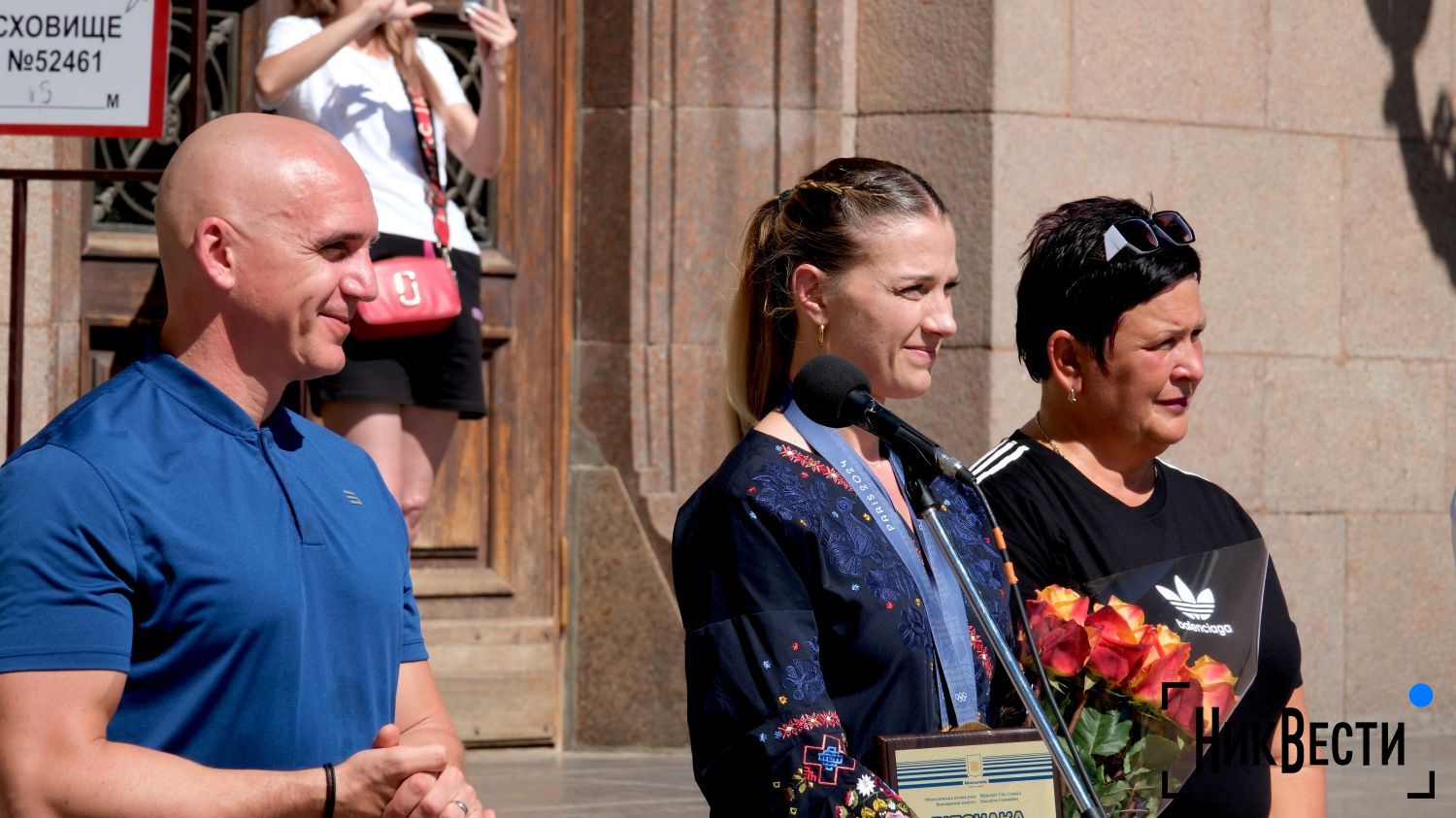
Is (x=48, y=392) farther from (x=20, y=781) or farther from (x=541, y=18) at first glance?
(x=20, y=781)

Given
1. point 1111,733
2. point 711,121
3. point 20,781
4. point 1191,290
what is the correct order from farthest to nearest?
point 711,121 < point 1191,290 < point 1111,733 < point 20,781

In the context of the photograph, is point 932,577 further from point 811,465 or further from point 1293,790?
point 1293,790

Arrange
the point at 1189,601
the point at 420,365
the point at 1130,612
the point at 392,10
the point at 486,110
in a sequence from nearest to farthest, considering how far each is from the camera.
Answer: the point at 1130,612 → the point at 1189,601 → the point at 392,10 → the point at 420,365 → the point at 486,110

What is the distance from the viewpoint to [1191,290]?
13.4 ft

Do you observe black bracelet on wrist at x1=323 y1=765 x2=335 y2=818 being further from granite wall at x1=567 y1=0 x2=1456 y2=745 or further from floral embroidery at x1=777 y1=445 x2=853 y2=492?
granite wall at x1=567 y1=0 x2=1456 y2=745

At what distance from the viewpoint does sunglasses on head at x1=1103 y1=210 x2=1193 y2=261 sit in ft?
13.1

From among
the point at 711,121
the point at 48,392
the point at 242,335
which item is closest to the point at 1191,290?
the point at 242,335

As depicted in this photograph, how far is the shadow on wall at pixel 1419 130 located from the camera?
7.80m

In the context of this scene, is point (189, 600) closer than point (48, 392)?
Yes

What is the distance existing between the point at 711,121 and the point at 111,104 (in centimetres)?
254

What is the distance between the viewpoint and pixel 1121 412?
13.2ft

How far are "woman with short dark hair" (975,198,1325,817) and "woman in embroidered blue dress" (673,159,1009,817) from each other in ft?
1.36

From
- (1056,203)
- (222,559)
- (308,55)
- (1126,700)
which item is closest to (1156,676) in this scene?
(1126,700)

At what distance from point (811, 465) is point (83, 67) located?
256 cm
